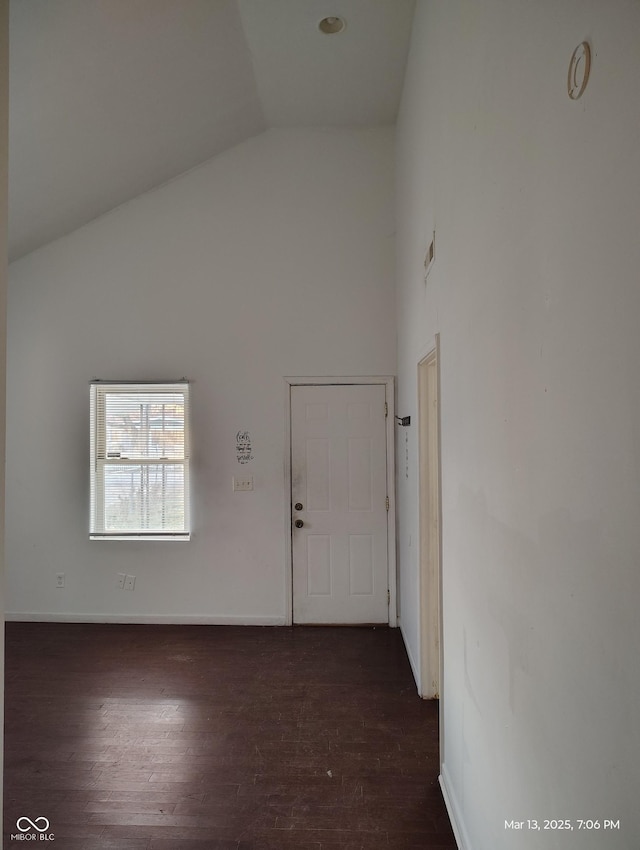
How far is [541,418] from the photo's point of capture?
1030 mm

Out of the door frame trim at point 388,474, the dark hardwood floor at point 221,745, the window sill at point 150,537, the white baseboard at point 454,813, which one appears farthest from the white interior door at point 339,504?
the white baseboard at point 454,813

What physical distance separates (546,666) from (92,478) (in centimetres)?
383

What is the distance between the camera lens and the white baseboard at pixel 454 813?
171 centimetres

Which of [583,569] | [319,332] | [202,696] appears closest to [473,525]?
[583,569]

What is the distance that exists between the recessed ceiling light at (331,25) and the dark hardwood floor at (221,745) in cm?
410

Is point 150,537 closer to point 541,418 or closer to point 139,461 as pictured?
point 139,461

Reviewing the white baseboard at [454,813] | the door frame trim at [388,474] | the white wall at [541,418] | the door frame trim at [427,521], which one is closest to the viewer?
the white wall at [541,418]

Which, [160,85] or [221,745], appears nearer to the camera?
[221,745]

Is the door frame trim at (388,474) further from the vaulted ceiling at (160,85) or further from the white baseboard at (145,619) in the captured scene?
the vaulted ceiling at (160,85)

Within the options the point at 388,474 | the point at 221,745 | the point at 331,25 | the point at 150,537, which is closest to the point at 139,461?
the point at 150,537

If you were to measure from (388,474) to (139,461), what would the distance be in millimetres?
2099

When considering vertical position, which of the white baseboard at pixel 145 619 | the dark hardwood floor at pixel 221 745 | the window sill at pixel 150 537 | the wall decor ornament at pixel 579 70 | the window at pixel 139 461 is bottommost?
the dark hardwood floor at pixel 221 745

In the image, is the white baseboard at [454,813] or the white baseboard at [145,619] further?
the white baseboard at [145,619]

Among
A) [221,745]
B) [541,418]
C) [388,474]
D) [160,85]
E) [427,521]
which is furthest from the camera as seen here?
[388,474]
